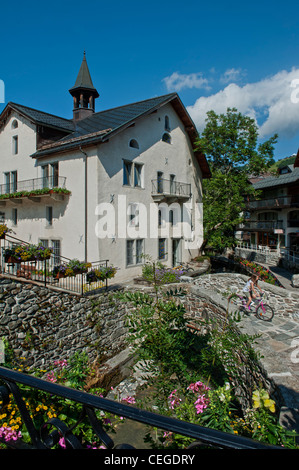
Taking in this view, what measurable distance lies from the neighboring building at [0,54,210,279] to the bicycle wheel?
492cm

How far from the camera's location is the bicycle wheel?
32.4ft

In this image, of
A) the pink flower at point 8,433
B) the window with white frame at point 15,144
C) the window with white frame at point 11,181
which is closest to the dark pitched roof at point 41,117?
the window with white frame at point 15,144

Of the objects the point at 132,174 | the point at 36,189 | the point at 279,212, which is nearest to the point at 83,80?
the point at 132,174

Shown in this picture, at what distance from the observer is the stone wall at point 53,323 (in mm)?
9758

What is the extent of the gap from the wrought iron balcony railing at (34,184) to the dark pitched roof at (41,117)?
3971mm

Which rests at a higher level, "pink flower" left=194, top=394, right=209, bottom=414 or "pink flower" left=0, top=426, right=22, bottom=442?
"pink flower" left=0, top=426, right=22, bottom=442

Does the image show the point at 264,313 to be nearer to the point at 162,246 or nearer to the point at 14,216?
the point at 162,246

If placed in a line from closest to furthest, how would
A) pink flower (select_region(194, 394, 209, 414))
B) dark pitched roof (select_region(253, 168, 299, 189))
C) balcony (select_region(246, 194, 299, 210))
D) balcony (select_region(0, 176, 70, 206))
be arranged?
pink flower (select_region(194, 394, 209, 414)), balcony (select_region(0, 176, 70, 206)), balcony (select_region(246, 194, 299, 210)), dark pitched roof (select_region(253, 168, 299, 189))

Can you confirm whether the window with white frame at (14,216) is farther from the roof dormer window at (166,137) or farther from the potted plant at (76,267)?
the roof dormer window at (166,137)

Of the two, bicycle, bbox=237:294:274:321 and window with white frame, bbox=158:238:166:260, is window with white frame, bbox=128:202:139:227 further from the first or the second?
bicycle, bbox=237:294:274:321

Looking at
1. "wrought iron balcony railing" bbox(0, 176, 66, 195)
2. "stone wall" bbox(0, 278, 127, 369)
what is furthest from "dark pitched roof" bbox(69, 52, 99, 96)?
"stone wall" bbox(0, 278, 127, 369)
